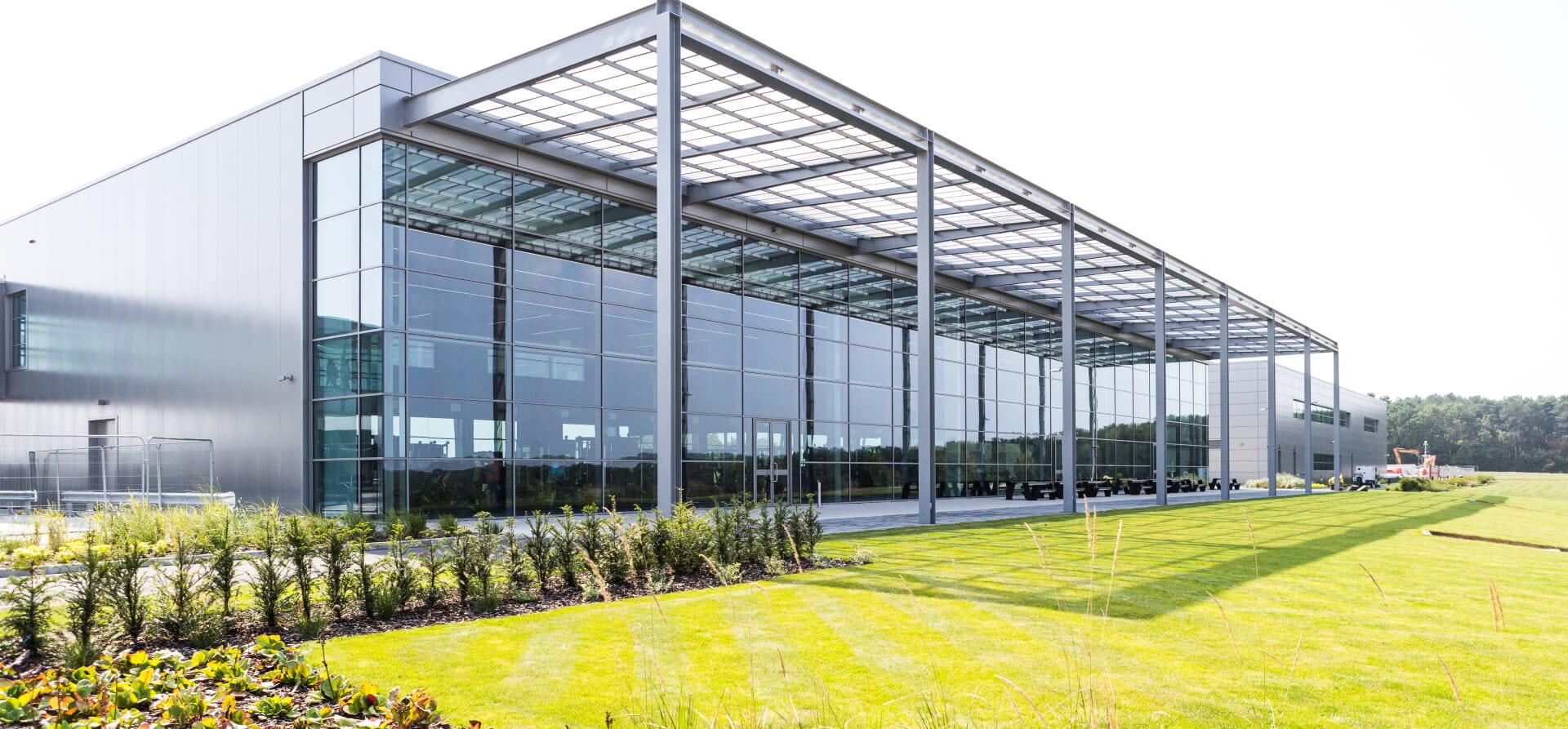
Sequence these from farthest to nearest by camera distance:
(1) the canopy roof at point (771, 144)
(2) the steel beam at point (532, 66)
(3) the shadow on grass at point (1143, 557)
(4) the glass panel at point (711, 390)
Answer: (4) the glass panel at point (711, 390) < (1) the canopy roof at point (771, 144) < (2) the steel beam at point (532, 66) < (3) the shadow on grass at point (1143, 557)

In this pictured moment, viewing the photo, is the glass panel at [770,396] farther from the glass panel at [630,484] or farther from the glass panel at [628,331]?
the glass panel at [630,484]

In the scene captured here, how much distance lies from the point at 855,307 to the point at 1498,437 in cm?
12140

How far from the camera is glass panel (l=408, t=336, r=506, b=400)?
19.2 meters

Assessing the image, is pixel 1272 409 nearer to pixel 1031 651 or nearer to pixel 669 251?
pixel 669 251

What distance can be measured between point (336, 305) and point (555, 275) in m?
4.39

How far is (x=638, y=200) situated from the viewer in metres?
23.4

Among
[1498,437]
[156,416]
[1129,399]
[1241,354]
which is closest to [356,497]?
[156,416]

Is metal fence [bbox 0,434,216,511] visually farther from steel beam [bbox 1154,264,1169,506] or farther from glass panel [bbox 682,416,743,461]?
steel beam [bbox 1154,264,1169,506]

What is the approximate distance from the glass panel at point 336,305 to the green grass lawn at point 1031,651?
11.7 meters

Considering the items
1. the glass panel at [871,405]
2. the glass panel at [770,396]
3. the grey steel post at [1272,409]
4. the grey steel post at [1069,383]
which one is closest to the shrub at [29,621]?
the glass panel at [770,396]

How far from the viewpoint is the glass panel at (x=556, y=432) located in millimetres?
21094

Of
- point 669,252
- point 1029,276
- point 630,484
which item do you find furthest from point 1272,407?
point 669,252

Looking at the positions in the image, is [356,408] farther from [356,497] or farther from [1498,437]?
[1498,437]

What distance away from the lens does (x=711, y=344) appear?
2623 centimetres
